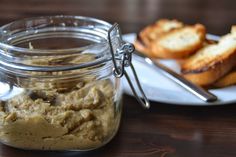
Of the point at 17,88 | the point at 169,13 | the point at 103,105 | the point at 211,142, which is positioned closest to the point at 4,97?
the point at 17,88

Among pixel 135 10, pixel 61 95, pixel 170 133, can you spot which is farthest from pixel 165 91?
pixel 135 10

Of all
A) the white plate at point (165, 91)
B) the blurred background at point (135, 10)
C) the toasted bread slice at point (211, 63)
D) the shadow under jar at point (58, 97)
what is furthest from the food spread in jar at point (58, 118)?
the blurred background at point (135, 10)

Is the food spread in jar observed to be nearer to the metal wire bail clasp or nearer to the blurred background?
the metal wire bail clasp

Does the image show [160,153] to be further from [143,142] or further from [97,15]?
[97,15]

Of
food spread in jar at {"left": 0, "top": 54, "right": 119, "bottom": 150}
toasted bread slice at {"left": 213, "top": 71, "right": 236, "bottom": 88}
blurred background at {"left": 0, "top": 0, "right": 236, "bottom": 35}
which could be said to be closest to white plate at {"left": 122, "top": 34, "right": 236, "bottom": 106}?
toasted bread slice at {"left": 213, "top": 71, "right": 236, "bottom": 88}

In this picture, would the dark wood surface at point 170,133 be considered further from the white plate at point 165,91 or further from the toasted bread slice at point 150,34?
the toasted bread slice at point 150,34
